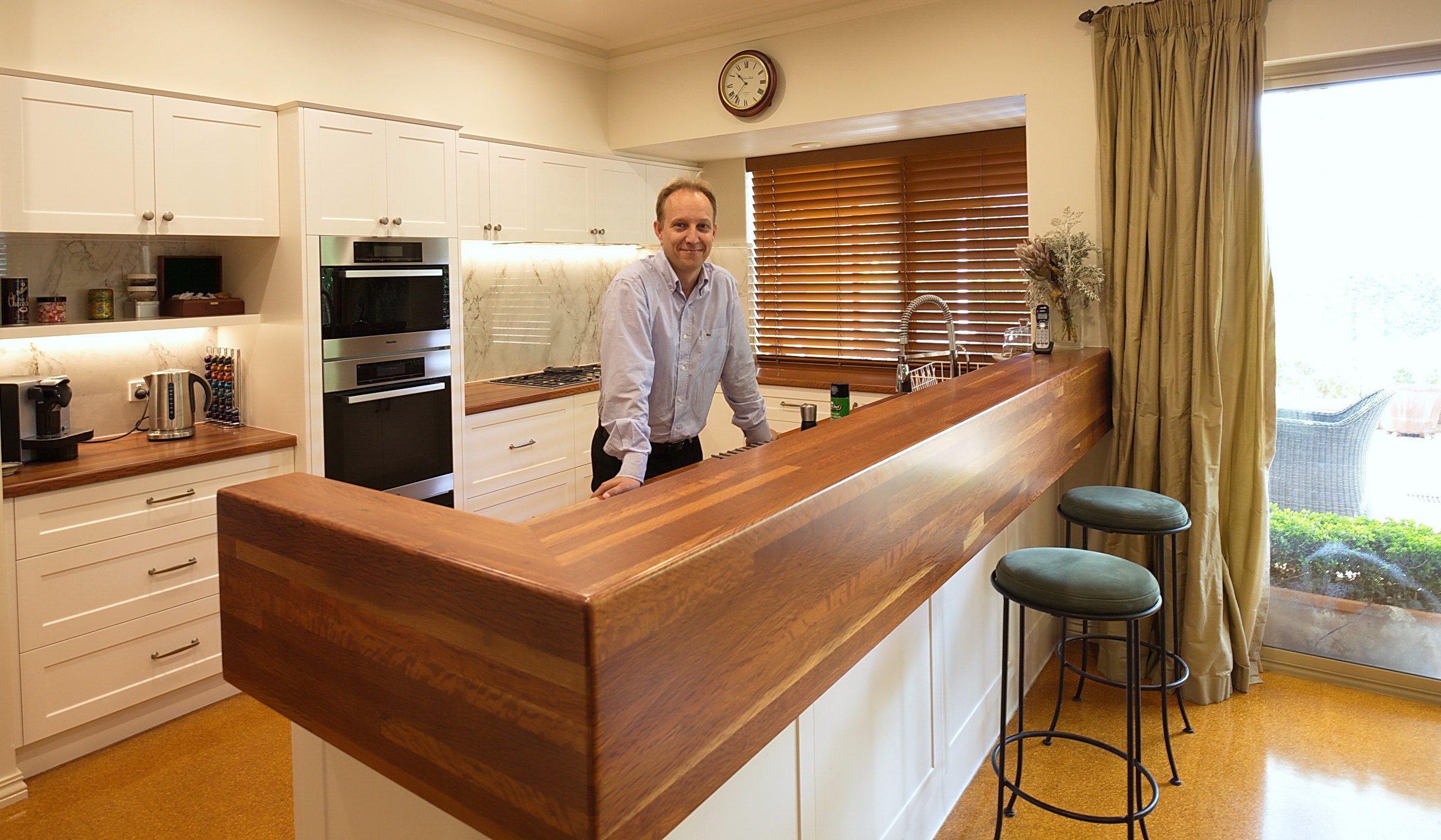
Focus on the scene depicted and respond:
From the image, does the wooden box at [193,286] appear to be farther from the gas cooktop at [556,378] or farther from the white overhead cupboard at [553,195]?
the gas cooktop at [556,378]

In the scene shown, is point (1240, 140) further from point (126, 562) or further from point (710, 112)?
point (126, 562)

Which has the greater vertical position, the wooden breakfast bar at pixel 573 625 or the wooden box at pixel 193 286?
the wooden box at pixel 193 286

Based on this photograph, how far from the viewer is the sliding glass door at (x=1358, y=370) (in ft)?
10.7

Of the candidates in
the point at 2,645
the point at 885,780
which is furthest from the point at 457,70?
the point at 885,780

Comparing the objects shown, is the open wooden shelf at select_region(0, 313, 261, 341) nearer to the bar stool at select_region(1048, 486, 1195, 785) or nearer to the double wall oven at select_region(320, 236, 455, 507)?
the double wall oven at select_region(320, 236, 455, 507)

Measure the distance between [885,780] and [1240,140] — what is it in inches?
102

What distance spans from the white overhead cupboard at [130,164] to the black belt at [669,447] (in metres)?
1.90

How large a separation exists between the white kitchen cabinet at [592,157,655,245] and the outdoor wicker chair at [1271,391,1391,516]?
11.4 feet

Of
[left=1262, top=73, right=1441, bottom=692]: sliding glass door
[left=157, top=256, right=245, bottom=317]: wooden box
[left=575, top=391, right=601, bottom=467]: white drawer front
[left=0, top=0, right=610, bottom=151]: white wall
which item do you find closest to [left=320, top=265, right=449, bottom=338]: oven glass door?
[left=157, top=256, right=245, bottom=317]: wooden box

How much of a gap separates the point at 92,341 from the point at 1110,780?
3965mm

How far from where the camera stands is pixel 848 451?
1818mm

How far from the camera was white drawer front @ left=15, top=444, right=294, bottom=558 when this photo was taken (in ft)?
9.57

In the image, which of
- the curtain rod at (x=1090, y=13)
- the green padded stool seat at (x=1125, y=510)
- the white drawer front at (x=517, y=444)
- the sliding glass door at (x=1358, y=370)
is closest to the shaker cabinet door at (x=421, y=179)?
the white drawer front at (x=517, y=444)

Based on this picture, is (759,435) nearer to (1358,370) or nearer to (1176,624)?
(1176,624)
